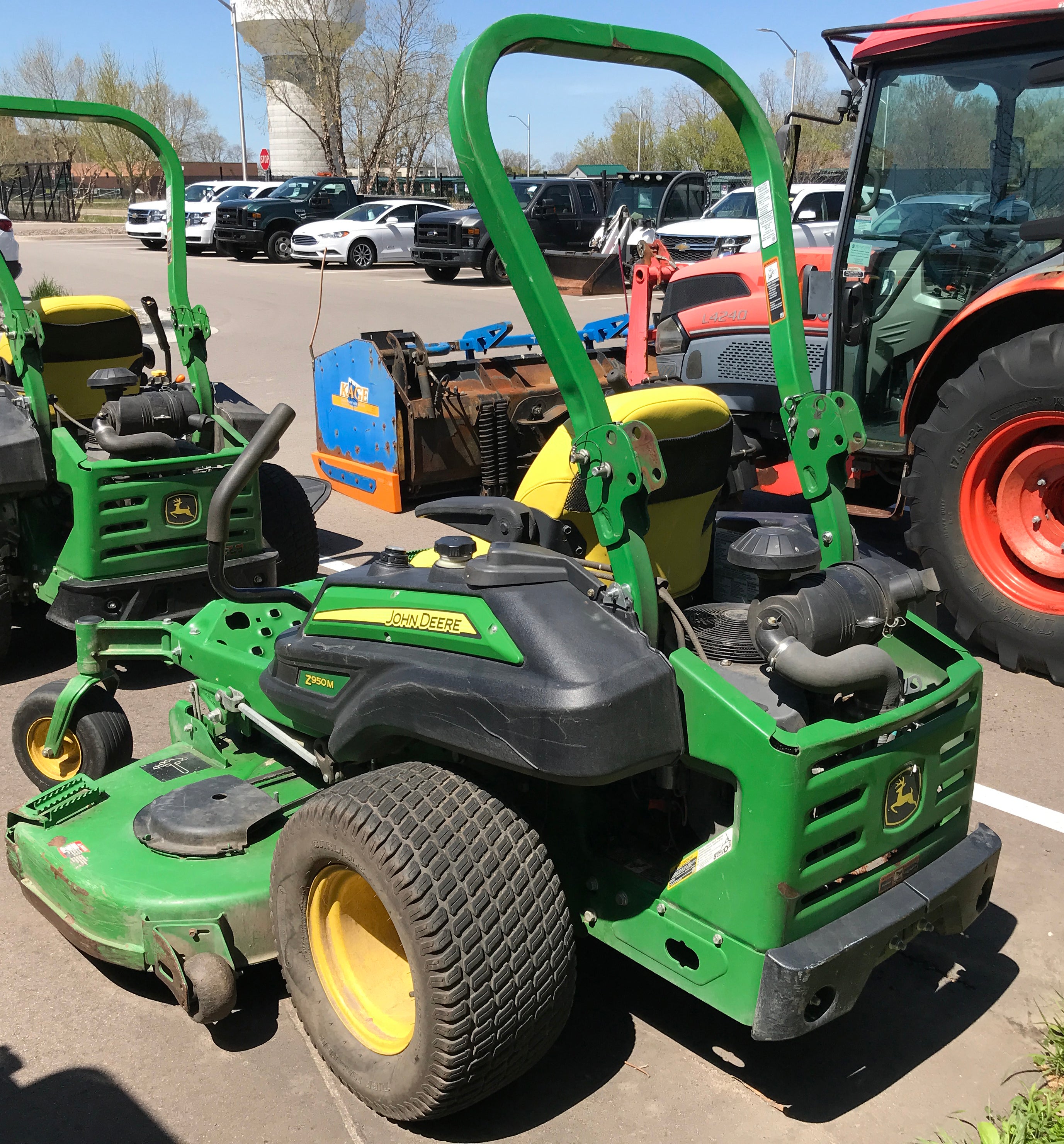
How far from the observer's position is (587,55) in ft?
8.52

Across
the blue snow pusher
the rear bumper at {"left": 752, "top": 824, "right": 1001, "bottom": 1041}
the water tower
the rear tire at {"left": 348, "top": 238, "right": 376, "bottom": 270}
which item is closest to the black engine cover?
the rear bumper at {"left": 752, "top": 824, "right": 1001, "bottom": 1041}

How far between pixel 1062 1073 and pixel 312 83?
50399 millimetres

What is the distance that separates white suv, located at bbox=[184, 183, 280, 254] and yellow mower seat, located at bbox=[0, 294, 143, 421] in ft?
68.9


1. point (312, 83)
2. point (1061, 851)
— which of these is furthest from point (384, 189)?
point (1061, 851)

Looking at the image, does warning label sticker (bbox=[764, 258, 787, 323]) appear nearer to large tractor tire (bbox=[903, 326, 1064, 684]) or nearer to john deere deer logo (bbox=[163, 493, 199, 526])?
large tractor tire (bbox=[903, 326, 1064, 684])

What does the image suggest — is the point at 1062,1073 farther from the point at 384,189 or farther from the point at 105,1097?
the point at 384,189

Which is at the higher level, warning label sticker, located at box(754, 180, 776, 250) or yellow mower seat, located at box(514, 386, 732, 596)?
warning label sticker, located at box(754, 180, 776, 250)

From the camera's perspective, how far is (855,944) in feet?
7.82

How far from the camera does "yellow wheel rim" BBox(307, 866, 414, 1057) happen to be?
8.88ft

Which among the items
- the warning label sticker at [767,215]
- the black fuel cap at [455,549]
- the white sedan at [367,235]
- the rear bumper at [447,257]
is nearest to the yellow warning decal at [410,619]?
the black fuel cap at [455,549]

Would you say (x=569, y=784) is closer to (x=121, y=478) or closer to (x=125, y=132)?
(x=121, y=478)

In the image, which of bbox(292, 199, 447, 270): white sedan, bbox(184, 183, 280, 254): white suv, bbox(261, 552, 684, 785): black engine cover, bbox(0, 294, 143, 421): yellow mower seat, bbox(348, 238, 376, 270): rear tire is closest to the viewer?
bbox(261, 552, 684, 785): black engine cover

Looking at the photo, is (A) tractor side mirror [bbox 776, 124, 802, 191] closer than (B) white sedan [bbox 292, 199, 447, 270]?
Yes

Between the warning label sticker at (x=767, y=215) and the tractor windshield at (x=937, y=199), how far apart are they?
3.20 meters
